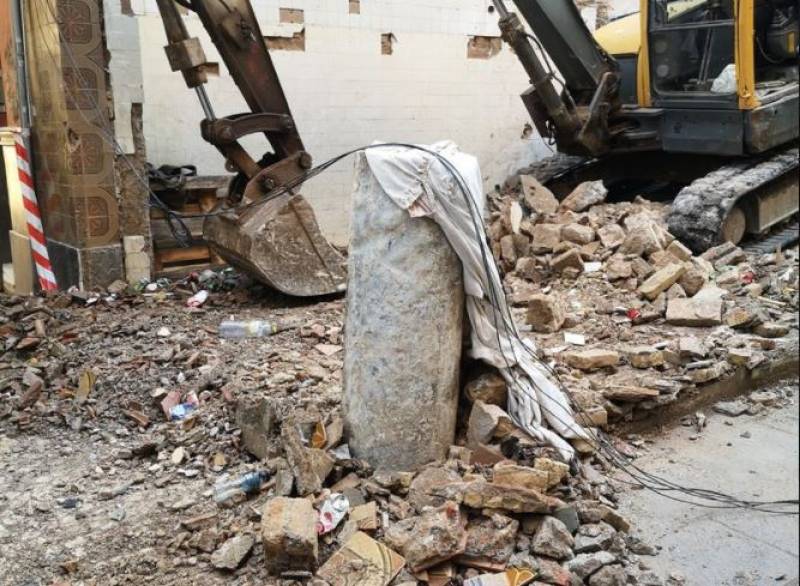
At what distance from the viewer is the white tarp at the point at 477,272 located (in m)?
3.30

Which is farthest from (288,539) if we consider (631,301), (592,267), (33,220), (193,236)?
(33,220)

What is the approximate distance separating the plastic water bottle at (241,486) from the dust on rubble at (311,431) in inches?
0.4

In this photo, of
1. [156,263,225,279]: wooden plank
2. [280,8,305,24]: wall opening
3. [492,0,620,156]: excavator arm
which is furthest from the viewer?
[280,8,305,24]: wall opening

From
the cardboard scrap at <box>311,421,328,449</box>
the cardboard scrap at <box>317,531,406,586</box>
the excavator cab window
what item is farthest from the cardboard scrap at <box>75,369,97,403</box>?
the excavator cab window

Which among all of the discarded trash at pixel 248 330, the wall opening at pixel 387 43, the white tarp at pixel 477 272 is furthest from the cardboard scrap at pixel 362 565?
the wall opening at pixel 387 43

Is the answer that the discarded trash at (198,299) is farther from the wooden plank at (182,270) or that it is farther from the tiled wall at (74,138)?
the tiled wall at (74,138)

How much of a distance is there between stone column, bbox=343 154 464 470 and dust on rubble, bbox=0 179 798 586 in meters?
0.15

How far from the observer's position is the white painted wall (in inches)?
311

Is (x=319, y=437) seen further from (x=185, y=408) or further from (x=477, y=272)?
(x=185, y=408)

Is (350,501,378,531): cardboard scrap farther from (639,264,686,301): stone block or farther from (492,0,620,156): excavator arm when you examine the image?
(492,0,620,156): excavator arm

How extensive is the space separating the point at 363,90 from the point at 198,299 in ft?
11.9

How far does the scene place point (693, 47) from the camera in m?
7.77

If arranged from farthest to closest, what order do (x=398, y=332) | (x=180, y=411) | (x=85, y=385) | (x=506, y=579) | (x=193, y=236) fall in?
(x=193, y=236) → (x=85, y=385) → (x=180, y=411) → (x=398, y=332) → (x=506, y=579)

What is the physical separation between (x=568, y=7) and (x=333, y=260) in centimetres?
369
